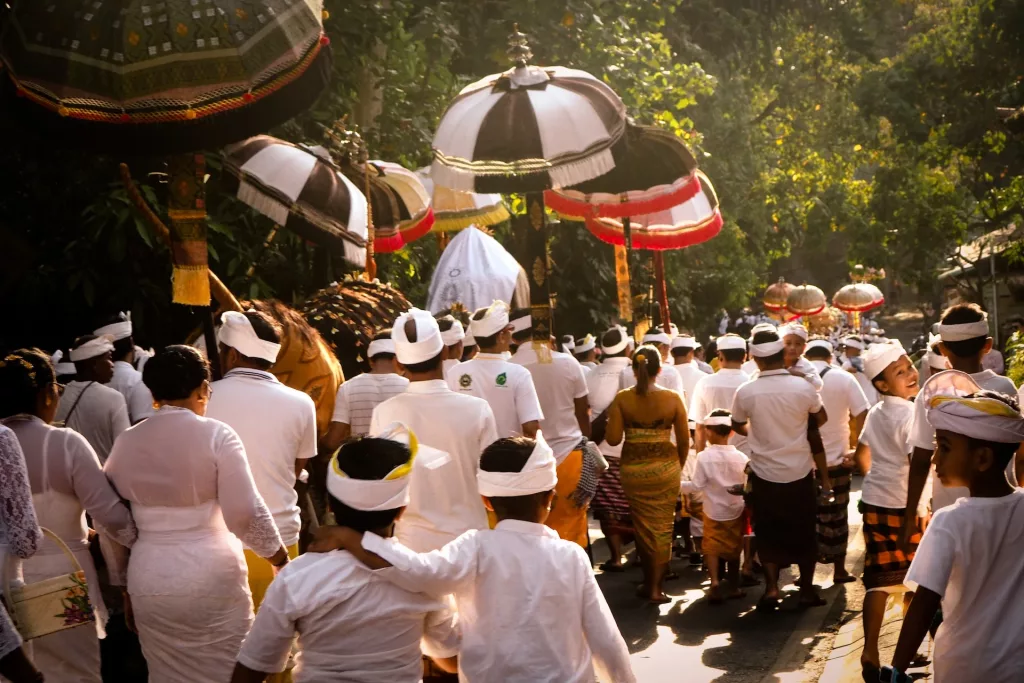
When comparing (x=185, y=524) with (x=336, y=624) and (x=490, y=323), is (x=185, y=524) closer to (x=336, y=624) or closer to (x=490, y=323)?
(x=336, y=624)

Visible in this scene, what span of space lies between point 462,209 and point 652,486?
4.99 meters

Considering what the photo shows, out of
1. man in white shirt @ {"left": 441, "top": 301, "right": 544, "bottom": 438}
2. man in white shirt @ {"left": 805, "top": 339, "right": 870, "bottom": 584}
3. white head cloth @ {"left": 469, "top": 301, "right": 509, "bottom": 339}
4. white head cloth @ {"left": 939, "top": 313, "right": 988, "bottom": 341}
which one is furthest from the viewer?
man in white shirt @ {"left": 805, "top": 339, "right": 870, "bottom": 584}

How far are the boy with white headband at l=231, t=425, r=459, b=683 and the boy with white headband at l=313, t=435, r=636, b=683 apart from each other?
0.18 meters

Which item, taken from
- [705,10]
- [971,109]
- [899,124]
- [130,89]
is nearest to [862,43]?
[705,10]

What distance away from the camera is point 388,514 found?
422 centimetres

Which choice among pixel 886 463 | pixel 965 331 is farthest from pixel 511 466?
pixel 886 463

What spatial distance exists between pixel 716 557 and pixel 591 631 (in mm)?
6282

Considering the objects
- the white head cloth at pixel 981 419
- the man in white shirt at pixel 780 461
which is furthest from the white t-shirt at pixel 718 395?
the white head cloth at pixel 981 419

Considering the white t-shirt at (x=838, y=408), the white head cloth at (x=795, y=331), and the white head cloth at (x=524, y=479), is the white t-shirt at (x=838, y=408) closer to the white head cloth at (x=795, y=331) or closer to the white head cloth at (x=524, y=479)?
the white head cloth at (x=795, y=331)

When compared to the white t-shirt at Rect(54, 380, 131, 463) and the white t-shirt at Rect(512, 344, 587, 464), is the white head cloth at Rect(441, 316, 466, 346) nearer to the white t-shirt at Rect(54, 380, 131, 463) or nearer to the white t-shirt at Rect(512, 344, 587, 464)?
the white t-shirt at Rect(512, 344, 587, 464)

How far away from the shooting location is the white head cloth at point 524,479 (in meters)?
4.56

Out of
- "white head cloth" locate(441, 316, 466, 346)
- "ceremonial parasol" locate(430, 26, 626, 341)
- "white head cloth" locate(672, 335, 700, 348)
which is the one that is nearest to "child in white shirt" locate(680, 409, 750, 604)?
"ceremonial parasol" locate(430, 26, 626, 341)

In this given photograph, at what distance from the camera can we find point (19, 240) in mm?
11703

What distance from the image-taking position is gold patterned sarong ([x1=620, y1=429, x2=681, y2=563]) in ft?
33.9
